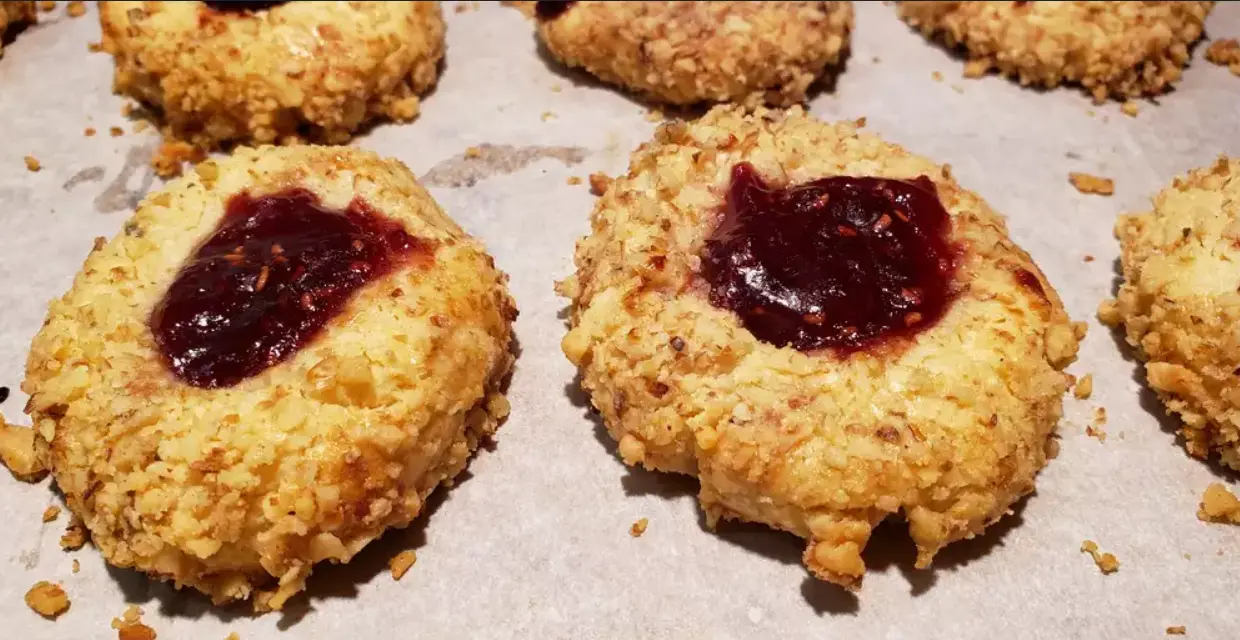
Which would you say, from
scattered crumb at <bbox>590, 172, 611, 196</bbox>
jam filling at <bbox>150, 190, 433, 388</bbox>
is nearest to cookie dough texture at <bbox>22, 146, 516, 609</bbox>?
jam filling at <bbox>150, 190, 433, 388</bbox>

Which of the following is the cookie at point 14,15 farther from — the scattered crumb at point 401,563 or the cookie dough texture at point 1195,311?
the cookie dough texture at point 1195,311

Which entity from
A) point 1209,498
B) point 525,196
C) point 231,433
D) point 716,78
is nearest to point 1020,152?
point 716,78

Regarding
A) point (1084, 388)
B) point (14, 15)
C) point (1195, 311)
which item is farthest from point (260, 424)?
point (14, 15)

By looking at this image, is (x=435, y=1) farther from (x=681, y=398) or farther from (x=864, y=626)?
(x=864, y=626)

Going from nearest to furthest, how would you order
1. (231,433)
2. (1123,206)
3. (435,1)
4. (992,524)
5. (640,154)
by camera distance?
1. (231,433)
2. (992,524)
3. (640,154)
4. (1123,206)
5. (435,1)

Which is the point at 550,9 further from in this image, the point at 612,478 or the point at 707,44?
the point at 612,478

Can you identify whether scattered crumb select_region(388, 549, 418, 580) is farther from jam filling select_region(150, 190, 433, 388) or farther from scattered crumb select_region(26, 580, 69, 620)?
scattered crumb select_region(26, 580, 69, 620)
